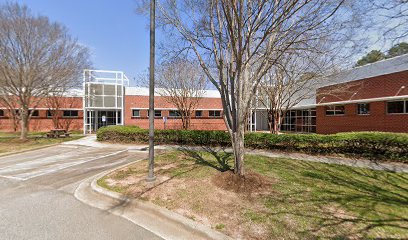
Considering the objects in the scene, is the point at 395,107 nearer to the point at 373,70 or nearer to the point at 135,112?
the point at 373,70

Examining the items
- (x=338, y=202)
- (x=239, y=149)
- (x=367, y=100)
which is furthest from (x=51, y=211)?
(x=367, y=100)

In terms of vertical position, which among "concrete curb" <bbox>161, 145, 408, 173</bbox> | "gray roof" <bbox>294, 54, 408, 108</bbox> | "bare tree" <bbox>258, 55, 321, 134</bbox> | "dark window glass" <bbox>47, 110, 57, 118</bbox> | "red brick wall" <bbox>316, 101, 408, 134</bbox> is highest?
"gray roof" <bbox>294, 54, 408, 108</bbox>

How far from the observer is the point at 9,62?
42.5 ft

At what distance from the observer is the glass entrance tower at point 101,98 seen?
20161mm

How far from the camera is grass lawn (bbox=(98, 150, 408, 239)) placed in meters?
3.29

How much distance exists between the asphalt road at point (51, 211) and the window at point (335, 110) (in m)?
19.3

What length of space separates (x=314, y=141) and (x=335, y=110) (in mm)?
11206

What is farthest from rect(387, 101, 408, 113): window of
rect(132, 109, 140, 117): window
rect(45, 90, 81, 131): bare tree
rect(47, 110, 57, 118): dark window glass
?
rect(47, 110, 57, 118): dark window glass

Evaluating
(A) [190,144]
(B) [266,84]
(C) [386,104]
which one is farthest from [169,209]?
(C) [386,104]

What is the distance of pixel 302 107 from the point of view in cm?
2142

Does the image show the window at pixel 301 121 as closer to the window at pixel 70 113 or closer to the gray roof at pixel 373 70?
the gray roof at pixel 373 70

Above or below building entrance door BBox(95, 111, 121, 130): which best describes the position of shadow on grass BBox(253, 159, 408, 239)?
below

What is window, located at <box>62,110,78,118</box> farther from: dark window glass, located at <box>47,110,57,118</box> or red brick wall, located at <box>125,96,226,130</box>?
red brick wall, located at <box>125,96,226,130</box>

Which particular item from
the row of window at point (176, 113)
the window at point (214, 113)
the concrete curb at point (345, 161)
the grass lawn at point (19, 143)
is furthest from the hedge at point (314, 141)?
the window at point (214, 113)
